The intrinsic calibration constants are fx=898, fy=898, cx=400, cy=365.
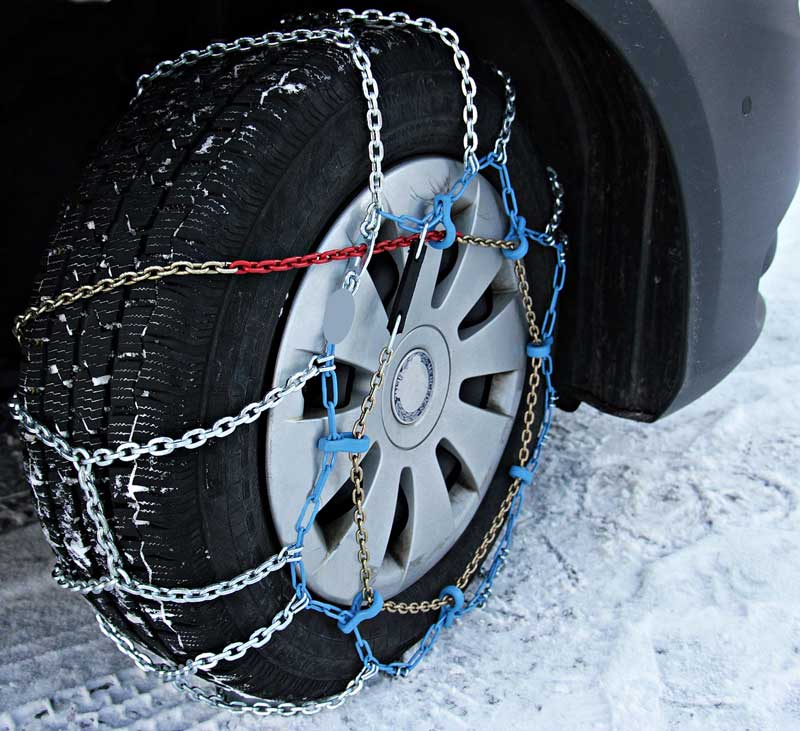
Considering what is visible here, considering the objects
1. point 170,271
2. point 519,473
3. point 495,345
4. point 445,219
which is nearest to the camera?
point 170,271

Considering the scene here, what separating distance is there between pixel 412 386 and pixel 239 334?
364mm

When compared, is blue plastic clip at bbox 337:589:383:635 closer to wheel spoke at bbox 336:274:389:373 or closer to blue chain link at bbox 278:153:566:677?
blue chain link at bbox 278:153:566:677

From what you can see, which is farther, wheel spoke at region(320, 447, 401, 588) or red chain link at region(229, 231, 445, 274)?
wheel spoke at region(320, 447, 401, 588)

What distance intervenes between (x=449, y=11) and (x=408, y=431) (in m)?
0.69

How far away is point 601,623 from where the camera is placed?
1.66 m

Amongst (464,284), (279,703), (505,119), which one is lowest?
(279,703)

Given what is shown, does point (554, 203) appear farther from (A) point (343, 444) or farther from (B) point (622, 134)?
(A) point (343, 444)

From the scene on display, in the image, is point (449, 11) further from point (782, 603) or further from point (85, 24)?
point (782, 603)

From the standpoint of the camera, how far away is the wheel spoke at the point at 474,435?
1.53 meters

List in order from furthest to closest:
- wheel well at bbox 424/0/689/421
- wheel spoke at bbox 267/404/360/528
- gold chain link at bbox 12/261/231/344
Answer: wheel well at bbox 424/0/689/421, wheel spoke at bbox 267/404/360/528, gold chain link at bbox 12/261/231/344

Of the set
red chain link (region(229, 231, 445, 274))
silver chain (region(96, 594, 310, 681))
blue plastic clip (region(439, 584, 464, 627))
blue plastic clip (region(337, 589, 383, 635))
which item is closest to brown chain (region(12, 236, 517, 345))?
red chain link (region(229, 231, 445, 274))

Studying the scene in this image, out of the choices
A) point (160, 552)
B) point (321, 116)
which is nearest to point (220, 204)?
point (321, 116)

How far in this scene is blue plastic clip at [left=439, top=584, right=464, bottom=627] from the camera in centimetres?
162

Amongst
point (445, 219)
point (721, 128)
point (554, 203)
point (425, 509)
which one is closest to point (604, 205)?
point (554, 203)
